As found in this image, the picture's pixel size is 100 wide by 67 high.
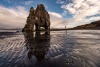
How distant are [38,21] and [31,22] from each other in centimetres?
430

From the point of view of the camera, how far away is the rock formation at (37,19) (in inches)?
2647

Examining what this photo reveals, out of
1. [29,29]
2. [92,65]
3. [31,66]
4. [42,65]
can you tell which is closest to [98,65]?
[92,65]

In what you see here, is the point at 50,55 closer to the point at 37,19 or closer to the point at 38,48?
the point at 38,48

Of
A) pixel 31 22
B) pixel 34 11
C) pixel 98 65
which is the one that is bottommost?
pixel 98 65

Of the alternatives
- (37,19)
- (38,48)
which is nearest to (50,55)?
(38,48)

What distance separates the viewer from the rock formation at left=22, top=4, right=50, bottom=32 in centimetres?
6724

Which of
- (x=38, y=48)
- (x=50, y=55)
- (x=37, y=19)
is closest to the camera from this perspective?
(x=50, y=55)

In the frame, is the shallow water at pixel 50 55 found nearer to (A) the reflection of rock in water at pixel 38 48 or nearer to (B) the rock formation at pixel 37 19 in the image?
(A) the reflection of rock in water at pixel 38 48

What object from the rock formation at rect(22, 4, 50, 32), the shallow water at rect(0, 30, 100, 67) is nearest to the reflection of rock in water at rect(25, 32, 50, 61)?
the shallow water at rect(0, 30, 100, 67)

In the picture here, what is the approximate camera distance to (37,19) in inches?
2724

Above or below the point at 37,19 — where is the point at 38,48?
below

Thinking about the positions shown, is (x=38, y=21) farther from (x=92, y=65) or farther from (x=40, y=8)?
(x=92, y=65)

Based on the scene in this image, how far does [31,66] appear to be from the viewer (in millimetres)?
7812

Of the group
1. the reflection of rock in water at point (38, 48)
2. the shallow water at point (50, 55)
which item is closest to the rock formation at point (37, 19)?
the reflection of rock in water at point (38, 48)
